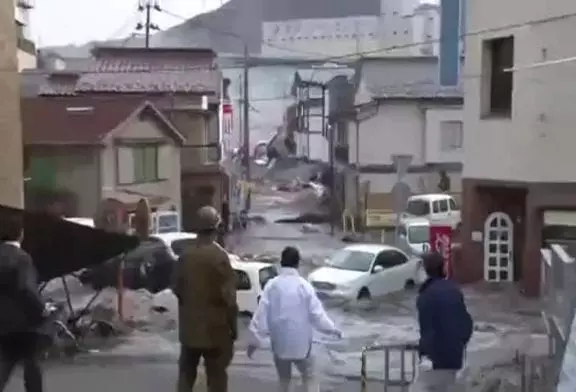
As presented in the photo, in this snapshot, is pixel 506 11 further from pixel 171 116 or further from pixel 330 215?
pixel 330 215

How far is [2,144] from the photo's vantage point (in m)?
17.0

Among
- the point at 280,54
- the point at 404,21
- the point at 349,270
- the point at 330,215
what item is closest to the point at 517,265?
the point at 349,270

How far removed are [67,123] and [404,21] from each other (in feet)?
158

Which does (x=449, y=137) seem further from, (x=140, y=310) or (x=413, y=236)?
(x=140, y=310)

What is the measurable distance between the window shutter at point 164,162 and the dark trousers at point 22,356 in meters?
32.1

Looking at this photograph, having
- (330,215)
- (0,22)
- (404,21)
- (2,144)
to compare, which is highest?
(404,21)

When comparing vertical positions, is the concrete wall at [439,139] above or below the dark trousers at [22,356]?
above

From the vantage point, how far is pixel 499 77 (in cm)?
2716

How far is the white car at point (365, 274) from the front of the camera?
26.1 metres

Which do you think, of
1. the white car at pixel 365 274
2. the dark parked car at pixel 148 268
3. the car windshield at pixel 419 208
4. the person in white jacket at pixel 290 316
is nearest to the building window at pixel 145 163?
the car windshield at pixel 419 208

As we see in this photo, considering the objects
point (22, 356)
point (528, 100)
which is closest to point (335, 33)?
point (528, 100)

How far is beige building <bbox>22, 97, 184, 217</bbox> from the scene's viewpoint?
122 ft

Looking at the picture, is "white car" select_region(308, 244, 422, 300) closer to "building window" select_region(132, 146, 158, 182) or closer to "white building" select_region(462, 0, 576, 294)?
"white building" select_region(462, 0, 576, 294)

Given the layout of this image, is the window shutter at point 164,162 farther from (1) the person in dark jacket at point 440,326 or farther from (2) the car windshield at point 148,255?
(1) the person in dark jacket at point 440,326
